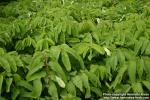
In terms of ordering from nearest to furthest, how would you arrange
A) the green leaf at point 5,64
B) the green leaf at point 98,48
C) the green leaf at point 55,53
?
the green leaf at point 5,64 → the green leaf at point 55,53 → the green leaf at point 98,48

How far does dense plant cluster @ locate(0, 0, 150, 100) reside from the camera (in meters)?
2.22

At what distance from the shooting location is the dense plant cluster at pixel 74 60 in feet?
7.27

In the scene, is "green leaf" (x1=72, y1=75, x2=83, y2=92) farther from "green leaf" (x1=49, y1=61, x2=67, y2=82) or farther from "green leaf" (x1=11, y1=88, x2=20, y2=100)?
"green leaf" (x1=11, y1=88, x2=20, y2=100)

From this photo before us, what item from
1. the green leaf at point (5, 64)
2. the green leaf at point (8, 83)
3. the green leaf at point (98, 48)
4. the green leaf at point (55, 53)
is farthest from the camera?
the green leaf at point (98, 48)

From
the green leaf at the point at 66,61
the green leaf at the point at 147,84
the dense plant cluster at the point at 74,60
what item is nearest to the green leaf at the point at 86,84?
the dense plant cluster at the point at 74,60

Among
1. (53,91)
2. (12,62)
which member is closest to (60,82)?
(53,91)

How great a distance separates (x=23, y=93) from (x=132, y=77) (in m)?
0.94

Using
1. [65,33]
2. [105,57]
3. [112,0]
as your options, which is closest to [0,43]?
[65,33]

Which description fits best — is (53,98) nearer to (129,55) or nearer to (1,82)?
(1,82)

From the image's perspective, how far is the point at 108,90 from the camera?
2.45m

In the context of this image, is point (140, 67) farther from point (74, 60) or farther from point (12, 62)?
point (12, 62)

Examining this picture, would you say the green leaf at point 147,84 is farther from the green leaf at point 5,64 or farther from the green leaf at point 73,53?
the green leaf at point 5,64

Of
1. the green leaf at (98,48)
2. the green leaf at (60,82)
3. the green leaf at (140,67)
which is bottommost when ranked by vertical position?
the green leaf at (60,82)

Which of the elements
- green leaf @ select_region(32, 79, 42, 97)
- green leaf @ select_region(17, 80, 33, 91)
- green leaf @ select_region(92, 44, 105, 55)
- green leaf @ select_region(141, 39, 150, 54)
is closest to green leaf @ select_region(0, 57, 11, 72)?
green leaf @ select_region(17, 80, 33, 91)
